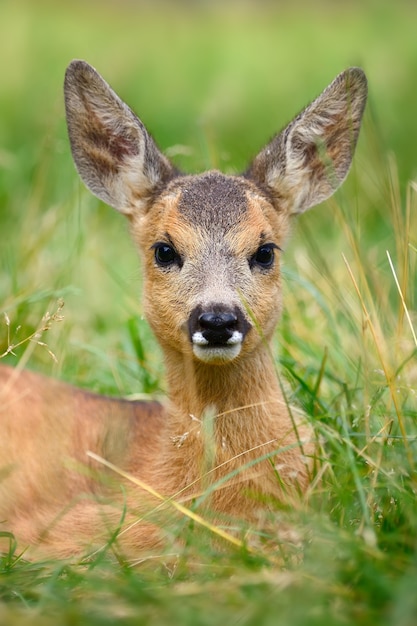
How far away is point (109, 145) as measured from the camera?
6.07 m

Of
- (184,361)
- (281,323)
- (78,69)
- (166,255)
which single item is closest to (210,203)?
(166,255)

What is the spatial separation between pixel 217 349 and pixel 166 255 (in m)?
0.82

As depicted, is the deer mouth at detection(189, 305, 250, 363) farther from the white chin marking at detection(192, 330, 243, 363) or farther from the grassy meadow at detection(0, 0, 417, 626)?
the grassy meadow at detection(0, 0, 417, 626)

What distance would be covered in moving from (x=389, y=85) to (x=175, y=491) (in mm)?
7758

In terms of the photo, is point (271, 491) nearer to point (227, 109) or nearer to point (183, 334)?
point (183, 334)

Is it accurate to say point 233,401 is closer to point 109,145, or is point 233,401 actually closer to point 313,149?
point 313,149

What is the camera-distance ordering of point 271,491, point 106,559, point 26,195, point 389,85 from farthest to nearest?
point 389,85, point 26,195, point 271,491, point 106,559

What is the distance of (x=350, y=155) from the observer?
19.4ft

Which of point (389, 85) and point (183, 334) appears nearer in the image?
point (183, 334)

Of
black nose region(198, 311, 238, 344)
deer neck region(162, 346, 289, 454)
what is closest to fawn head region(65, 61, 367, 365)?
black nose region(198, 311, 238, 344)

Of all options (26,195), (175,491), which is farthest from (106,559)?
(26,195)

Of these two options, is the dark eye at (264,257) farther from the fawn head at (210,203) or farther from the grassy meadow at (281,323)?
the grassy meadow at (281,323)

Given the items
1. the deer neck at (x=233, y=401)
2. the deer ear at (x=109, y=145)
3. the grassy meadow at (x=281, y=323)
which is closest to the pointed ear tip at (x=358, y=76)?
the grassy meadow at (x=281, y=323)

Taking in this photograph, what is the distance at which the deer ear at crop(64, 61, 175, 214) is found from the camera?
5801 mm
